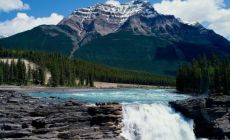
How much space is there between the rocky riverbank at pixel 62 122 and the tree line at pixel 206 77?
78.5 m

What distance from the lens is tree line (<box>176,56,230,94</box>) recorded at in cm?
13912

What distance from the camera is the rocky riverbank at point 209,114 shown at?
74.5 metres

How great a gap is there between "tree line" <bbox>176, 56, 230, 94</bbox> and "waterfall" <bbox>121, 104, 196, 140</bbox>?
54003 millimetres

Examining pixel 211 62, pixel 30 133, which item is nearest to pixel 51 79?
pixel 211 62

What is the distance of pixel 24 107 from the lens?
62.7 meters

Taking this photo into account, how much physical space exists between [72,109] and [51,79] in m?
129

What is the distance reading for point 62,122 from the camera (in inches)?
2191

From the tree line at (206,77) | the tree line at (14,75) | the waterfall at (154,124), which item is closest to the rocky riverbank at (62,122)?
the waterfall at (154,124)

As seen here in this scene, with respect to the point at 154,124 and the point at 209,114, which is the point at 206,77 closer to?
the point at 209,114

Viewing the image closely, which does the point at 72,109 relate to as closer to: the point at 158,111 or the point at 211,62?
the point at 158,111

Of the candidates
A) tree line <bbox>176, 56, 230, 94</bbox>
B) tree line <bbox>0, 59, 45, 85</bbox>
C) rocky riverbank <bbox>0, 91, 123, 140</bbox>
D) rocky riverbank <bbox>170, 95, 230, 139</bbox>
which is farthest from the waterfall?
tree line <bbox>0, 59, 45, 85</bbox>

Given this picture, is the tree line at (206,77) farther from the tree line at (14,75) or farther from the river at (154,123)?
the tree line at (14,75)

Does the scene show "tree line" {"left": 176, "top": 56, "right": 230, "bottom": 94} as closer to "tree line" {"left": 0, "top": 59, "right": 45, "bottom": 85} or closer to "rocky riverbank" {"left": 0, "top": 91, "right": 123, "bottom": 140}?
"tree line" {"left": 0, "top": 59, "right": 45, "bottom": 85}

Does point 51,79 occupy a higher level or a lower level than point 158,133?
higher
